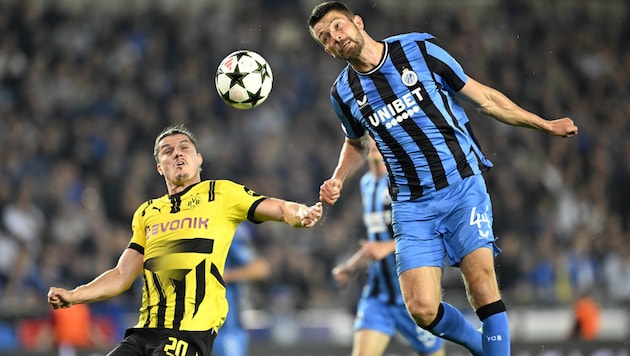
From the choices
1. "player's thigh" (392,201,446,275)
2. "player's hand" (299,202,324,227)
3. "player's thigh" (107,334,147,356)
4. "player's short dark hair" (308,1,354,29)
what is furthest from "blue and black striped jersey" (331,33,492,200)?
"player's thigh" (107,334,147,356)

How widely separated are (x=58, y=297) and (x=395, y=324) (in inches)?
121

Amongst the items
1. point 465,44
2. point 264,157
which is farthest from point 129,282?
point 465,44

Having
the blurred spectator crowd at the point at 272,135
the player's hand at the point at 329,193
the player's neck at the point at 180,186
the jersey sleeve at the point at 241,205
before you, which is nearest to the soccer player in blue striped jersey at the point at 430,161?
the player's hand at the point at 329,193

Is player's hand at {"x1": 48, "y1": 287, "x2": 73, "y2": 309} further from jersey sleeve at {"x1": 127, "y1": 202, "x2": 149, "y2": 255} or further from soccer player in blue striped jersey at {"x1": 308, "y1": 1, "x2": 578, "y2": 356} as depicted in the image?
soccer player in blue striped jersey at {"x1": 308, "y1": 1, "x2": 578, "y2": 356}

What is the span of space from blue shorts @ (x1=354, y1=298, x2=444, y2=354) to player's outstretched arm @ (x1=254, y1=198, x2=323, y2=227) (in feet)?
7.29

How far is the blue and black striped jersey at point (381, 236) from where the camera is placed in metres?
7.63

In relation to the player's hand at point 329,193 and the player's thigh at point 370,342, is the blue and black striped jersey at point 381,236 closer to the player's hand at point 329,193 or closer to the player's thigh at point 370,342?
the player's thigh at point 370,342

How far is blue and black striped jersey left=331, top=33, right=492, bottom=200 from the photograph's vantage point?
18.9ft

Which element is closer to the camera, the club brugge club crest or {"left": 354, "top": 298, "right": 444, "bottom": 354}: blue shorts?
the club brugge club crest

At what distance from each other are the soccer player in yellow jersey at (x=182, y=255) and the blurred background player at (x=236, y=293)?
2.22 meters

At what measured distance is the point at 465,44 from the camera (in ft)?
53.5

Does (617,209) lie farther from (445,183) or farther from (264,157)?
(445,183)

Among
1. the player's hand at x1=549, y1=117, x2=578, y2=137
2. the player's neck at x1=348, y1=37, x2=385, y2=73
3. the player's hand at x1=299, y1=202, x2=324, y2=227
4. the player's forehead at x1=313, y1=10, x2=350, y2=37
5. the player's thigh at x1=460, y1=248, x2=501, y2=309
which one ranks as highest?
the player's forehead at x1=313, y1=10, x2=350, y2=37

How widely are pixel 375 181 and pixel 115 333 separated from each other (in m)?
4.00
